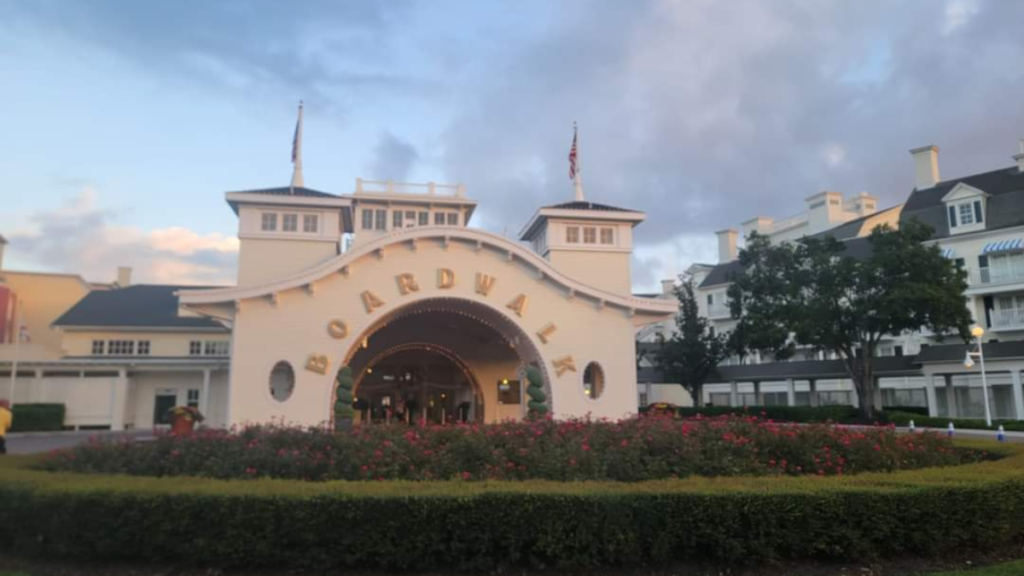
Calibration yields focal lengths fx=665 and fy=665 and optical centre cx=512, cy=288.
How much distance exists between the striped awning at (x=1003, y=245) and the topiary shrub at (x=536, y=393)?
92.2ft

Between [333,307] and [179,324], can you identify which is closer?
[333,307]

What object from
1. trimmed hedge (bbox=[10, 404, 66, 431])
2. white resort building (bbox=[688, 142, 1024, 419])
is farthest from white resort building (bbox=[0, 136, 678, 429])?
white resort building (bbox=[688, 142, 1024, 419])

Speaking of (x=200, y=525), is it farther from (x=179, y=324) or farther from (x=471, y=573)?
(x=179, y=324)

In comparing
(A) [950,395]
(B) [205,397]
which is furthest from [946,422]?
(B) [205,397]

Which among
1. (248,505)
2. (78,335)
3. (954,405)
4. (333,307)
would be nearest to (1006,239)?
(954,405)

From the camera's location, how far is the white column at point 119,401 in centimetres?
3222

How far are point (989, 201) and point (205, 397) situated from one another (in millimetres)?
42261

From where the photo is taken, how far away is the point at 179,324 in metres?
35.5

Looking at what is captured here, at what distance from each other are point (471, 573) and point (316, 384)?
1357 centimetres

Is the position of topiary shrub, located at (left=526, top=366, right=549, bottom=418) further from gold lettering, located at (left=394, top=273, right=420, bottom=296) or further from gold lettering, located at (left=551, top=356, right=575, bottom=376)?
gold lettering, located at (left=394, top=273, right=420, bottom=296)

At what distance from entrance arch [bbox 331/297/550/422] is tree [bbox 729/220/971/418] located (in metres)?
12.8

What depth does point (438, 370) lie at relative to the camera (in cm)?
3019

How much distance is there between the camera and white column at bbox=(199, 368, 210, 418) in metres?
32.6

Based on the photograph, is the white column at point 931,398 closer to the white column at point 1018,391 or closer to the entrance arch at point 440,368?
the white column at point 1018,391
